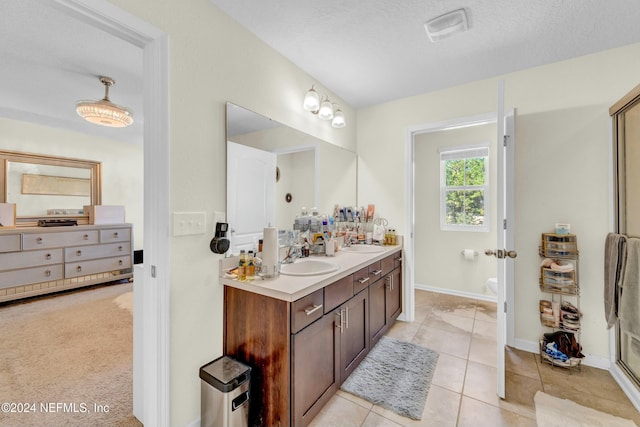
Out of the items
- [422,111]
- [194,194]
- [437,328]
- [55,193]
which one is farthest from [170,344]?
[55,193]

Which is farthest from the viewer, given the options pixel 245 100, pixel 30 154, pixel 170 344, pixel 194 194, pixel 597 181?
pixel 30 154

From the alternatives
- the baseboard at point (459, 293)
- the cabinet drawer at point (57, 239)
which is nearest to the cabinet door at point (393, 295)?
the baseboard at point (459, 293)

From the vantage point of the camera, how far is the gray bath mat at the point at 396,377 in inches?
62.8

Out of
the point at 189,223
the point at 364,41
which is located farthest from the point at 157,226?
the point at 364,41

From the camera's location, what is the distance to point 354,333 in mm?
1842

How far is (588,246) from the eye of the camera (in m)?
2.02

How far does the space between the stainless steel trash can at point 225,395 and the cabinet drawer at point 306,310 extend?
14.8 inches

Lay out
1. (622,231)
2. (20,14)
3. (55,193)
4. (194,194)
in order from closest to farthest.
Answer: (194,194) → (20,14) → (622,231) → (55,193)

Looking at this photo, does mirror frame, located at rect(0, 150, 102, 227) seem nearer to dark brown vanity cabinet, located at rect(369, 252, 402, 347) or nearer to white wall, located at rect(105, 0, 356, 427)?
white wall, located at rect(105, 0, 356, 427)

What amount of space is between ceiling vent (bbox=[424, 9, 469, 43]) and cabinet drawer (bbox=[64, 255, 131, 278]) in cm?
517

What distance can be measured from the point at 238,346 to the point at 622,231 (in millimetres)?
2774

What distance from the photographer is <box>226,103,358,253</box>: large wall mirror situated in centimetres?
164

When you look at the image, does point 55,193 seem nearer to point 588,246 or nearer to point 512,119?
point 512,119

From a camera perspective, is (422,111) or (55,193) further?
(55,193)
